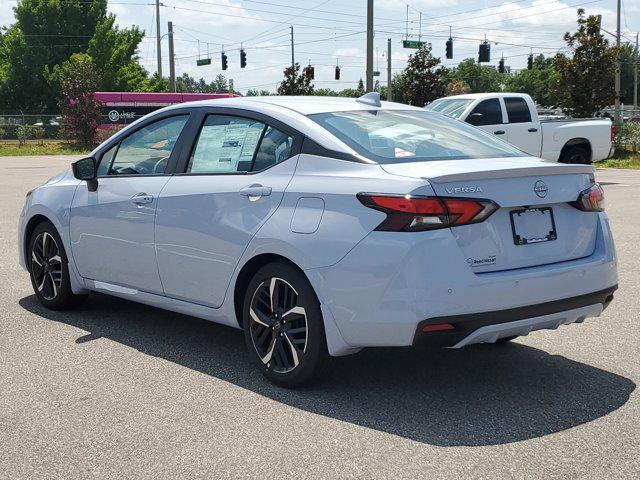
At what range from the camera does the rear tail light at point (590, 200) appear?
4574mm

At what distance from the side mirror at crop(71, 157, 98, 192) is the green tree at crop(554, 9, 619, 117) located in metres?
29.2

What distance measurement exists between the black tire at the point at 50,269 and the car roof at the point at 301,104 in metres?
1.66

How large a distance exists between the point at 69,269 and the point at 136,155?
3.70 ft

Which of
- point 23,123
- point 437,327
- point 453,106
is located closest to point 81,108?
point 23,123

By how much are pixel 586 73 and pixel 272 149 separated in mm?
29958

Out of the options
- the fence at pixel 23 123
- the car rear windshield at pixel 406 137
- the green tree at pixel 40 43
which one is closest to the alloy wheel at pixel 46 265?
the car rear windshield at pixel 406 137

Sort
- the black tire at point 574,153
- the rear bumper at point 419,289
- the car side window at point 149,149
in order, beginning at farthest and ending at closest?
the black tire at point 574,153
the car side window at point 149,149
the rear bumper at point 419,289

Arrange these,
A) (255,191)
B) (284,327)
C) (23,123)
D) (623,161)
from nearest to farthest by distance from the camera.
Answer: (284,327) → (255,191) → (623,161) → (23,123)

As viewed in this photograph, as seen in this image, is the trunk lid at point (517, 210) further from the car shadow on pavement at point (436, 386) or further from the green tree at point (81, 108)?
the green tree at point (81, 108)

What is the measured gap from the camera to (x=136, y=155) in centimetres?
593

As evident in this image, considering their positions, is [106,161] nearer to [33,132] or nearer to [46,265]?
[46,265]

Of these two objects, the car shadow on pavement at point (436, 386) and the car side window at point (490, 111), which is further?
the car side window at point (490, 111)

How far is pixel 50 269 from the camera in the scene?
21.6 ft

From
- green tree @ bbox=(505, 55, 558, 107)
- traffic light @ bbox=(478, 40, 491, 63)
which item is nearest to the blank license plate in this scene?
traffic light @ bbox=(478, 40, 491, 63)
